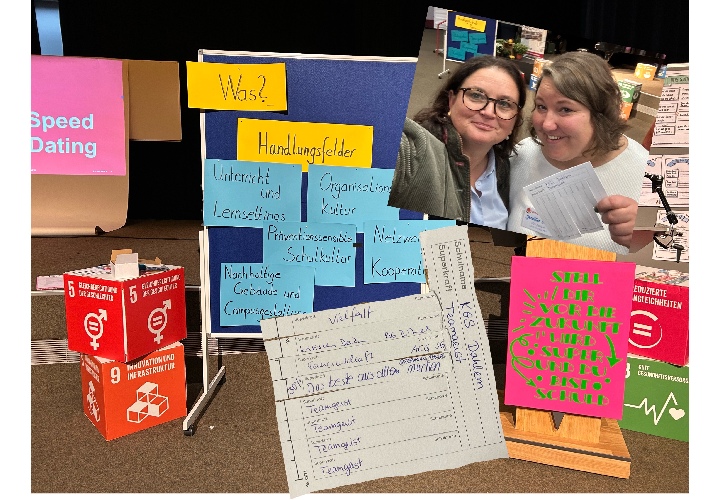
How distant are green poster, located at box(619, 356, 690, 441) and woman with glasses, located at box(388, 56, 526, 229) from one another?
3.58 ft

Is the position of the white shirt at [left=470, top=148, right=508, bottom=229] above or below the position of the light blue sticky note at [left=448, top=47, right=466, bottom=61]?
below

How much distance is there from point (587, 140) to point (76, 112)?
2596 mm

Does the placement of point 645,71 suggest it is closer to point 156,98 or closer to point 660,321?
point 660,321

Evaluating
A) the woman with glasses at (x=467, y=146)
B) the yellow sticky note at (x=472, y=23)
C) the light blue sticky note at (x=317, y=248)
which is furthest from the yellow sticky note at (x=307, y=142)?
the yellow sticky note at (x=472, y=23)

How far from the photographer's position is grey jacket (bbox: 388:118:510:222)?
115 cm

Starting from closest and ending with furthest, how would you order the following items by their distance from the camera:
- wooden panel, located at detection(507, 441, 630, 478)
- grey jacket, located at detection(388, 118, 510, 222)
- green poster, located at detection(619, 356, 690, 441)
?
grey jacket, located at detection(388, 118, 510, 222) → wooden panel, located at detection(507, 441, 630, 478) → green poster, located at detection(619, 356, 690, 441)

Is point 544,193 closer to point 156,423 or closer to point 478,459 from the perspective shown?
point 478,459

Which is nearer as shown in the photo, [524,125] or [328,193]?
[524,125]

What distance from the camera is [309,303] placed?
→ 1.75 meters

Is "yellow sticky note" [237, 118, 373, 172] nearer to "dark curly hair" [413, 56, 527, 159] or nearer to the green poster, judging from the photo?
"dark curly hair" [413, 56, 527, 159]

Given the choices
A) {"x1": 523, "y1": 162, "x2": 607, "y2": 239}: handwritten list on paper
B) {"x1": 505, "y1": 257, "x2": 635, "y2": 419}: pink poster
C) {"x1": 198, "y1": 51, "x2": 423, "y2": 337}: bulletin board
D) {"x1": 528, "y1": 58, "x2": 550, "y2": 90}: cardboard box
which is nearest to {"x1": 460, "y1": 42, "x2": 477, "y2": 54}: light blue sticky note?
{"x1": 528, "y1": 58, "x2": 550, "y2": 90}: cardboard box

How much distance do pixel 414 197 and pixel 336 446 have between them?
0.52 m

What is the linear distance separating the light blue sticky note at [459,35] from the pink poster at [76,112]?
6.92 feet

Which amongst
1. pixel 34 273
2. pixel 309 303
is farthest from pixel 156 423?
pixel 34 273
